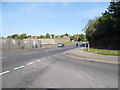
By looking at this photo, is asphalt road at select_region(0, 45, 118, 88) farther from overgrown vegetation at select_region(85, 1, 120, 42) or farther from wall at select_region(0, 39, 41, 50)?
overgrown vegetation at select_region(85, 1, 120, 42)

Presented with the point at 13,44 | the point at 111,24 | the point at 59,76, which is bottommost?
the point at 59,76

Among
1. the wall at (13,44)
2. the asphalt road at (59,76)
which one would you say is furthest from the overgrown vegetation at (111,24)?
the asphalt road at (59,76)

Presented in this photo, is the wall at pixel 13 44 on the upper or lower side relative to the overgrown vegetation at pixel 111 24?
lower

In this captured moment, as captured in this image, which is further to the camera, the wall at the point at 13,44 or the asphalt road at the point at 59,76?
the wall at the point at 13,44

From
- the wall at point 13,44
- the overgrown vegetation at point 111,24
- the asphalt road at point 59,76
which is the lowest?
the asphalt road at point 59,76

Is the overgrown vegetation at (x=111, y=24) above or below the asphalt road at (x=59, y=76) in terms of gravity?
above

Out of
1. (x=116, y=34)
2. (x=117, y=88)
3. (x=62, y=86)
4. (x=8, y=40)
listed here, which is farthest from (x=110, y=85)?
(x=116, y=34)

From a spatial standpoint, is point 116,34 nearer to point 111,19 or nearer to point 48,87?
point 111,19

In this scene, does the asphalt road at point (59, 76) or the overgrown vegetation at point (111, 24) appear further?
the overgrown vegetation at point (111, 24)

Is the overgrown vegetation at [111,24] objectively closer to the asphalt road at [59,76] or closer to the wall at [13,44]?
the wall at [13,44]

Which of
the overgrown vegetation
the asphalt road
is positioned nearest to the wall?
the overgrown vegetation

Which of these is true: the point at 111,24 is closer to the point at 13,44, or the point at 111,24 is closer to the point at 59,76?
the point at 13,44


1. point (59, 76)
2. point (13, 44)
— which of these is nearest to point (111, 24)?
point (13, 44)

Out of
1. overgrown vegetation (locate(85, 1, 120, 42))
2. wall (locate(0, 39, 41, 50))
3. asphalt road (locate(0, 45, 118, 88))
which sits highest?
overgrown vegetation (locate(85, 1, 120, 42))
